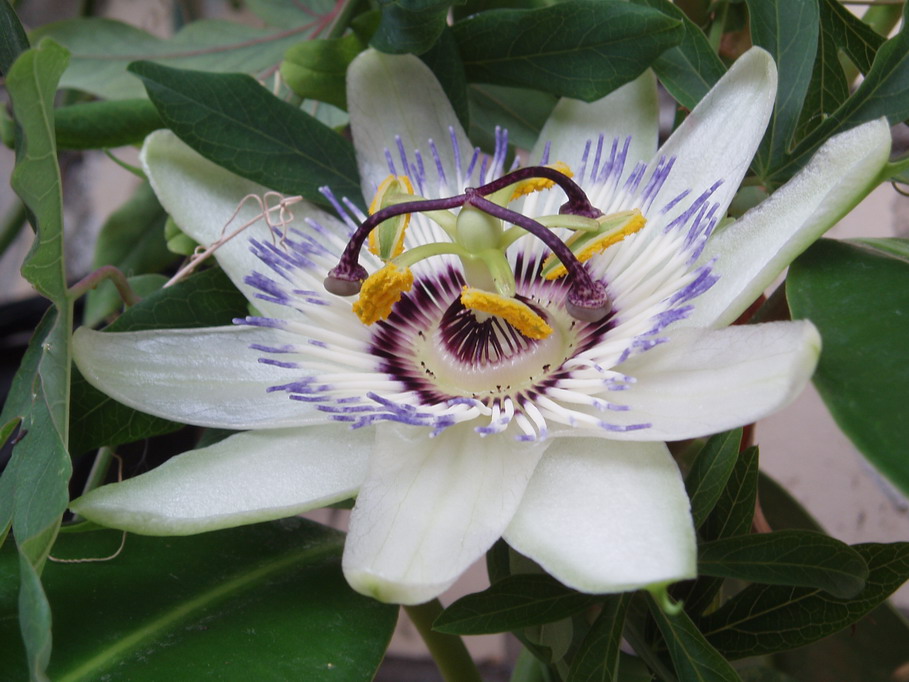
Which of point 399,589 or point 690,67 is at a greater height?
point 690,67

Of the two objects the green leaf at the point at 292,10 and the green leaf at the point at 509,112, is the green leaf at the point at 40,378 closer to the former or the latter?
the green leaf at the point at 509,112

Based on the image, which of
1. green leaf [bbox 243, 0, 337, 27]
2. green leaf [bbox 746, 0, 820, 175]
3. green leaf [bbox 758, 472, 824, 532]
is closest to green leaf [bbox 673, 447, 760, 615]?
green leaf [bbox 746, 0, 820, 175]

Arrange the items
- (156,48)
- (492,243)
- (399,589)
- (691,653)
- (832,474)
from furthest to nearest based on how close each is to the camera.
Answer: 1. (832,474)
2. (156,48)
3. (492,243)
4. (691,653)
5. (399,589)

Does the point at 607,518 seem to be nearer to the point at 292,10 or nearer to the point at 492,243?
the point at 492,243

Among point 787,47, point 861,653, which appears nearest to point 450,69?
point 787,47

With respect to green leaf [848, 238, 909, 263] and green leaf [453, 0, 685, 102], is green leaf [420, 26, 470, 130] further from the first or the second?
green leaf [848, 238, 909, 263]
